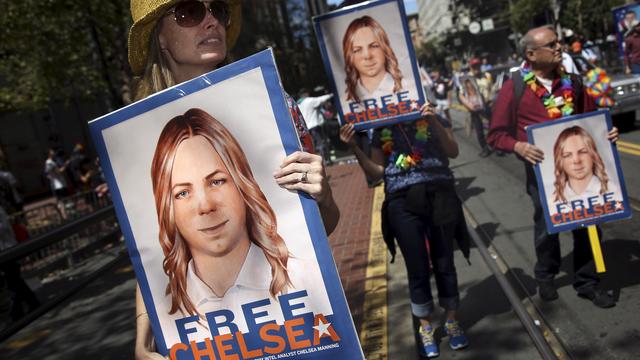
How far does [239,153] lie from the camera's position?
1.74 m

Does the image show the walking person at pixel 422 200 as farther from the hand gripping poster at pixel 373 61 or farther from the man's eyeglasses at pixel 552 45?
the man's eyeglasses at pixel 552 45

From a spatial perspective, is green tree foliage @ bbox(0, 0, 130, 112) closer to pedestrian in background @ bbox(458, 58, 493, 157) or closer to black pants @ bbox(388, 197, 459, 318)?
pedestrian in background @ bbox(458, 58, 493, 157)

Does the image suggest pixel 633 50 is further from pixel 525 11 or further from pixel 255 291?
pixel 525 11

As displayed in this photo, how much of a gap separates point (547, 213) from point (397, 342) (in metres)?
1.40

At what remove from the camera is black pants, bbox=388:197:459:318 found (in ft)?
13.3

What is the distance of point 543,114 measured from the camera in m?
4.47

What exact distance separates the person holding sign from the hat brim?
2762mm

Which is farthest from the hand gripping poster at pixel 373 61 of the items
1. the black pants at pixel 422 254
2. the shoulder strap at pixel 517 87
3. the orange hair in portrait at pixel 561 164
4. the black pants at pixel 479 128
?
the black pants at pixel 479 128

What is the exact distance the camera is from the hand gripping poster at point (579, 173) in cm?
434

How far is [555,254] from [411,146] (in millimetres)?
1500

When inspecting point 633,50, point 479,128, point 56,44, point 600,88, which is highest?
point 56,44

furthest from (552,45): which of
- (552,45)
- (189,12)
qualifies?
(189,12)

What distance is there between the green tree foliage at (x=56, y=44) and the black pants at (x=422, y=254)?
9.44 meters

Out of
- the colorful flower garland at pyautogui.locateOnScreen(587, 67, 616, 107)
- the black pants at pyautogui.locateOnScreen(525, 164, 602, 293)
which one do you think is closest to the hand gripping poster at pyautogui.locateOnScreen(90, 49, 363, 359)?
the black pants at pyautogui.locateOnScreen(525, 164, 602, 293)
